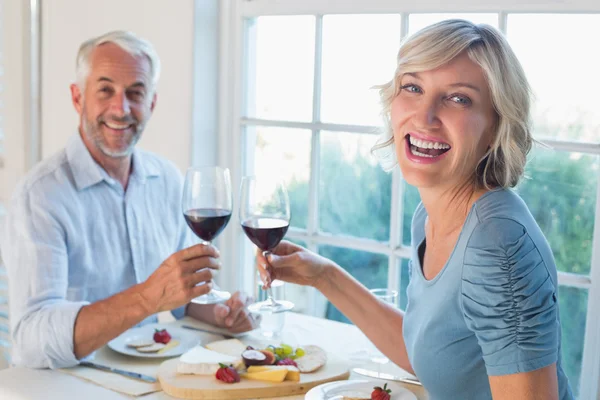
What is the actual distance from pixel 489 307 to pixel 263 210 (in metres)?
0.58

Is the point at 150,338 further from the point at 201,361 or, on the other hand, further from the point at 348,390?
the point at 348,390

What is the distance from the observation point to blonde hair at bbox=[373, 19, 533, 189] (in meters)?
1.35

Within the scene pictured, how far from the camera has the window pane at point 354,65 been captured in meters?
2.47

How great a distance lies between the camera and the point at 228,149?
2824mm

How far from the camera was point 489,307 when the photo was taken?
1.24 metres

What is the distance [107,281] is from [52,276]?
286mm

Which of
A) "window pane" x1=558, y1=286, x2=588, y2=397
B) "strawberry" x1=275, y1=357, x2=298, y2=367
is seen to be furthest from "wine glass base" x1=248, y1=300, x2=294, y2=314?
"window pane" x1=558, y1=286, x2=588, y2=397

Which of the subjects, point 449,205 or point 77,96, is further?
point 77,96

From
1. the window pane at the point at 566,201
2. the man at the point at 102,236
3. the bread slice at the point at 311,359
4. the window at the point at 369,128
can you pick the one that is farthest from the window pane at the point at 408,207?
the bread slice at the point at 311,359

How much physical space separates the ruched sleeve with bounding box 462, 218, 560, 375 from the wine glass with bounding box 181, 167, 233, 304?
2.07ft

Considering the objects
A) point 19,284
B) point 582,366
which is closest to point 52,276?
point 19,284

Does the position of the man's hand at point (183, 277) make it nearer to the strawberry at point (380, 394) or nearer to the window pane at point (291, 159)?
the strawberry at point (380, 394)

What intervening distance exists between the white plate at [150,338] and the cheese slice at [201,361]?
0.33 ft

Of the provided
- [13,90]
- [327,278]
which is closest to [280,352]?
[327,278]
